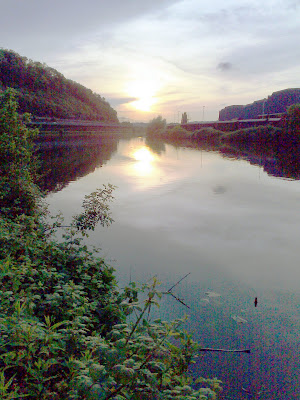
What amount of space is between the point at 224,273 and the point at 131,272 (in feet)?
8.05

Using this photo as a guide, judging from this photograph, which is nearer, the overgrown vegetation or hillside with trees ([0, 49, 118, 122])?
the overgrown vegetation

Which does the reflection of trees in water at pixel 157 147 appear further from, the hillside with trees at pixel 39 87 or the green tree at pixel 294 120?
the hillside with trees at pixel 39 87

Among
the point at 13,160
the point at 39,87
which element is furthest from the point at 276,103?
the point at 13,160

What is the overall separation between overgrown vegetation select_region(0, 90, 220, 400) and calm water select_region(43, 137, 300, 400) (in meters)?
0.90

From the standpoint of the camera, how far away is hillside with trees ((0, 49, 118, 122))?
99.3m

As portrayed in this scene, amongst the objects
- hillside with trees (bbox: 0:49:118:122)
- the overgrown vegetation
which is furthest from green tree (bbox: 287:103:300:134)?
hillside with trees (bbox: 0:49:118:122)

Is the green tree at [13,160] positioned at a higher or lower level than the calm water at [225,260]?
higher

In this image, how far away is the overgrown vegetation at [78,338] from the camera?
315cm

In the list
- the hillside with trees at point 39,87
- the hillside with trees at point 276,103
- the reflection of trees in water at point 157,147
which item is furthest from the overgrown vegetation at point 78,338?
the hillside with trees at point 276,103

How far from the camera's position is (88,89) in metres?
160

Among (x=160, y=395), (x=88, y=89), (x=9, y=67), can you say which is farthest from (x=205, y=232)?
(x=88, y=89)

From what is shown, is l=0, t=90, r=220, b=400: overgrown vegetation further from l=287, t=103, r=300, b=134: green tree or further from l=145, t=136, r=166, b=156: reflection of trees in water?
l=287, t=103, r=300, b=134: green tree

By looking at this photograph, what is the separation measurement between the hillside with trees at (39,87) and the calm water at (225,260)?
83.3 metres

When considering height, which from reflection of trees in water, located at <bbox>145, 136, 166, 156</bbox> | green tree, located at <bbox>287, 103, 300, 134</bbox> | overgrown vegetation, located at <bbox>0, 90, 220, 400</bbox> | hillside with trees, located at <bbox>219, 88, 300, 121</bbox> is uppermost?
hillside with trees, located at <bbox>219, 88, 300, 121</bbox>
